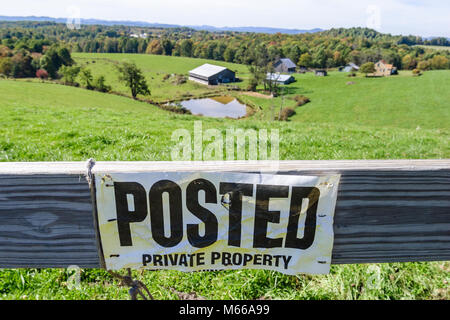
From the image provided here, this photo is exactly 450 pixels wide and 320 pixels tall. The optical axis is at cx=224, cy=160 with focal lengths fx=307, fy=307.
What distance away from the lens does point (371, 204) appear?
1190 mm

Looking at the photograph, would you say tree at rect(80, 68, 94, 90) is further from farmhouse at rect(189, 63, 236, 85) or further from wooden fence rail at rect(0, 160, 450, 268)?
wooden fence rail at rect(0, 160, 450, 268)

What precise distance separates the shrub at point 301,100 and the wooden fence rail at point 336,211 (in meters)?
39.1

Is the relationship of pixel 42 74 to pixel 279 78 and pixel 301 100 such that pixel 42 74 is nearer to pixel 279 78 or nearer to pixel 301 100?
pixel 279 78

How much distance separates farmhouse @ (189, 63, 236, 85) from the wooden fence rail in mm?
37216

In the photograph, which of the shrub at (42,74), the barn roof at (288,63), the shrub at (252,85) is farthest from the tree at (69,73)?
the barn roof at (288,63)

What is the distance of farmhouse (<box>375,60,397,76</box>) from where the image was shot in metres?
59.3

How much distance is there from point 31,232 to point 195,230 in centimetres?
64

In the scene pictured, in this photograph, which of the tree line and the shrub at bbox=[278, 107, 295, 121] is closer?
the shrub at bbox=[278, 107, 295, 121]

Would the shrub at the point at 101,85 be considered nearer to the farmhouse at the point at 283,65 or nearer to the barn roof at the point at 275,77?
the barn roof at the point at 275,77

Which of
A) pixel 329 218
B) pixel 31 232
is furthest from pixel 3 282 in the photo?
pixel 329 218

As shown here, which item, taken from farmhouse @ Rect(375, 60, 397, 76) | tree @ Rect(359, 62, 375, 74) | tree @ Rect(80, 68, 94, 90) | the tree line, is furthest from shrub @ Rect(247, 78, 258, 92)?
farmhouse @ Rect(375, 60, 397, 76)

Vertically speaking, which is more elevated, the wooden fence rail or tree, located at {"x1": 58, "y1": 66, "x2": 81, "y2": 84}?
tree, located at {"x1": 58, "y1": 66, "x2": 81, "y2": 84}

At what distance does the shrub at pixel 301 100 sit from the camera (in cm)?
3938
